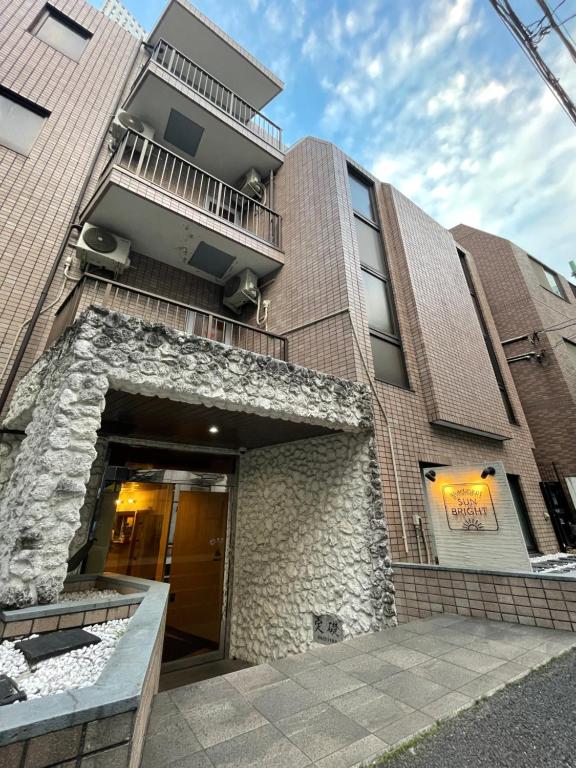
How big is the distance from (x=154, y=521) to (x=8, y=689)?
4.41m

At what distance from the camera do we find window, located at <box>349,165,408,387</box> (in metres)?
6.60

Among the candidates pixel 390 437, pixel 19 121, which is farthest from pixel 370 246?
pixel 19 121

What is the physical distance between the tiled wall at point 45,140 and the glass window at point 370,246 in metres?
6.10

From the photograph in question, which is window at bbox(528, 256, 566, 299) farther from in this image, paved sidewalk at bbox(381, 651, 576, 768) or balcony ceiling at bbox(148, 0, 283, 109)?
paved sidewalk at bbox(381, 651, 576, 768)

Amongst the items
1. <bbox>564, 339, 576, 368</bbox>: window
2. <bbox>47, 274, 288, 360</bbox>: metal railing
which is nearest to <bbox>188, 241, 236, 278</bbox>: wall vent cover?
<bbox>47, 274, 288, 360</bbox>: metal railing

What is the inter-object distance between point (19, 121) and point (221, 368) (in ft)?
24.8

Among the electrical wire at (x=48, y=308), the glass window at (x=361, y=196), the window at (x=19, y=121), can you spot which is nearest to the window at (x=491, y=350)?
the glass window at (x=361, y=196)

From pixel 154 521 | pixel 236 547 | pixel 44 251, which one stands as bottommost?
pixel 236 547

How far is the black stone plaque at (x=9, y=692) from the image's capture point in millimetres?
1606

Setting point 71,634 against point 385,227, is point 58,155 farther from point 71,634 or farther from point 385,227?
point 71,634

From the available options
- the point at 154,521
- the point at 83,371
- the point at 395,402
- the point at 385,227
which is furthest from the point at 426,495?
the point at 385,227

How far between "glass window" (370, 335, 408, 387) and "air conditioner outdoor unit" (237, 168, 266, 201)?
18.8ft

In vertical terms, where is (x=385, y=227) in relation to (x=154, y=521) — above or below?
above

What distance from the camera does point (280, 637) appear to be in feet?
17.6
